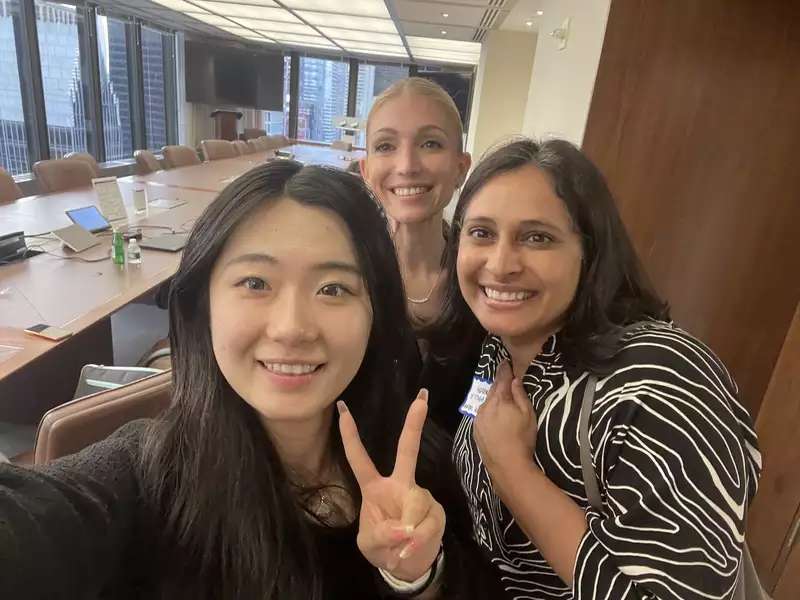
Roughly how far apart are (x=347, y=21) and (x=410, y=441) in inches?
275

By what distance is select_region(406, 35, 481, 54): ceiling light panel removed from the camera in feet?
26.4

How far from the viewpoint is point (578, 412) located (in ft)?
2.90

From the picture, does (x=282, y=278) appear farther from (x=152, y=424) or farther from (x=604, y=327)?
(x=604, y=327)

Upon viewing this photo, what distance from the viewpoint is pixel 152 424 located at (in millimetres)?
847

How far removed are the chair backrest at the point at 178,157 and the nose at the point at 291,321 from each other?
604 cm

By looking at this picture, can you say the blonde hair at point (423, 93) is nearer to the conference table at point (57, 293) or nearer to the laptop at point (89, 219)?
the conference table at point (57, 293)

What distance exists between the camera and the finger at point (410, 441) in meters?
0.77

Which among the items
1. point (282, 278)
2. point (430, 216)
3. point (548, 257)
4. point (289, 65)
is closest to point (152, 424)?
point (282, 278)

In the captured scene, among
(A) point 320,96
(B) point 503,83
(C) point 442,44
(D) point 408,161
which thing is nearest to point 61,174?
(D) point 408,161

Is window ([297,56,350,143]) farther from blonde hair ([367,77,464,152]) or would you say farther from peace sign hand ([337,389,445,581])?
peace sign hand ([337,389,445,581])

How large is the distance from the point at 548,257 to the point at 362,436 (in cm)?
50

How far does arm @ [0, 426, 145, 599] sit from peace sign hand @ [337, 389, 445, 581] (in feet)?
1.10

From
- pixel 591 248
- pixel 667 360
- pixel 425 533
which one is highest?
pixel 591 248

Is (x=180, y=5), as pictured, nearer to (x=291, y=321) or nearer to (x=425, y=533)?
(x=291, y=321)
